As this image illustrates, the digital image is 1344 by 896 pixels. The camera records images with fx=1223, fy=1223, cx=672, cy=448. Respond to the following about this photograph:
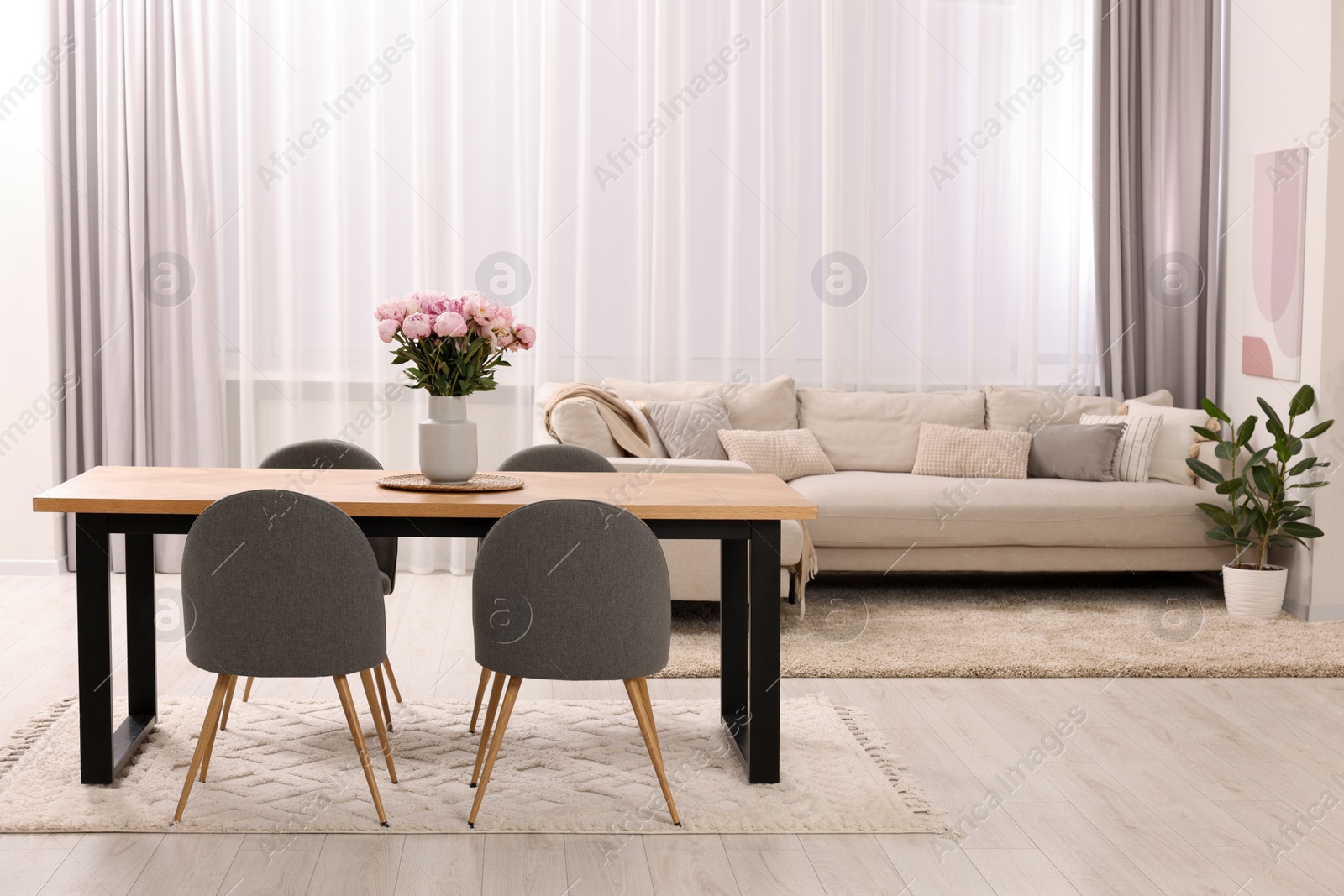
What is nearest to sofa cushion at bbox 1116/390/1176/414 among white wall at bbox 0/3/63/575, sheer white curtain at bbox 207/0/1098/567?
sheer white curtain at bbox 207/0/1098/567

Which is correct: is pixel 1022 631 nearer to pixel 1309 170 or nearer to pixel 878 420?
pixel 878 420

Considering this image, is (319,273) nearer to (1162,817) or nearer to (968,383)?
(968,383)

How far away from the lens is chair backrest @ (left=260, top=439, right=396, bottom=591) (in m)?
3.35

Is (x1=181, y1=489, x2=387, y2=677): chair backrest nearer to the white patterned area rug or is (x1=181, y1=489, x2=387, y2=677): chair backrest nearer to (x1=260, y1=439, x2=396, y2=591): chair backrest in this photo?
the white patterned area rug

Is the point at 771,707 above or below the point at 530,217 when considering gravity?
below

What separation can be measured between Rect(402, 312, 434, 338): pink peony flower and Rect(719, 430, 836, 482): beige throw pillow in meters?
2.26

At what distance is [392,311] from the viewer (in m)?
2.85

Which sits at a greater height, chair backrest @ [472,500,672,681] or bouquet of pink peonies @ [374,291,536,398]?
bouquet of pink peonies @ [374,291,536,398]

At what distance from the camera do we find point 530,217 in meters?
5.25

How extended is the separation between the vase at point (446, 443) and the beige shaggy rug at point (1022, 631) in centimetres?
112

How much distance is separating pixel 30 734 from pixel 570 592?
1.55 meters

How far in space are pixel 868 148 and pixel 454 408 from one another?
305cm

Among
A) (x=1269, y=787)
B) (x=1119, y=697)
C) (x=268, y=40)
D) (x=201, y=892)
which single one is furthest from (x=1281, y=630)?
(x=268, y=40)

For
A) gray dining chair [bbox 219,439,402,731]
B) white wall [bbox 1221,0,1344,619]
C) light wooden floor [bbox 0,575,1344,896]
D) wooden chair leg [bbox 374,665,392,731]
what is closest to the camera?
light wooden floor [bbox 0,575,1344,896]
